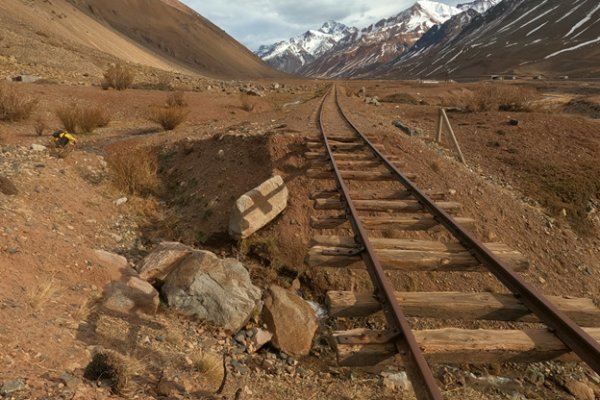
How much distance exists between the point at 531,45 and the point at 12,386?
155 meters

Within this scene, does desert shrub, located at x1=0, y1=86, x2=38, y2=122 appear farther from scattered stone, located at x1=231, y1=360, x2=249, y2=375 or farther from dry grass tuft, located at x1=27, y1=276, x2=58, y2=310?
scattered stone, located at x1=231, y1=360, x2=249, y2=375

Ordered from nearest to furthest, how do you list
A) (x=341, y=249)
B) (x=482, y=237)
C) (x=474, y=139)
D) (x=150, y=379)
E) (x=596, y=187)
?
(x=150, y=379) → (x=341, y=249) → (x=482, y=237) → (x=596, y=187) → (x=474, y=139)

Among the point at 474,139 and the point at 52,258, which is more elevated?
the point at 474,139

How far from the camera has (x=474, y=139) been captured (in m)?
13.9

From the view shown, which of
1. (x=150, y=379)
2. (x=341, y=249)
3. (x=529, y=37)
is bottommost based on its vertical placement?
(x=150, y=379)

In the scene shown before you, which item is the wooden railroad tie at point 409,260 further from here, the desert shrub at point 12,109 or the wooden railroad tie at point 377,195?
the desert shrub at point 12,109

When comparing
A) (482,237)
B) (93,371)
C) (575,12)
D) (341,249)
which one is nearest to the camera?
(93,371)

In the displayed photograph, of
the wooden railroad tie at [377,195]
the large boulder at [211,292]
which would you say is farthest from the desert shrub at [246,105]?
the large boulder at [211,292]

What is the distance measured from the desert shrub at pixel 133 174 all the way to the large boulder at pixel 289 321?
14.4 ft

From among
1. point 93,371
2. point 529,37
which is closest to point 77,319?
point 93,371

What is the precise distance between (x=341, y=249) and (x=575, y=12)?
16957 centimetres

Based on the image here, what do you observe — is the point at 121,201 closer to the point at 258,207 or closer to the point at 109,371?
the point at 258,207

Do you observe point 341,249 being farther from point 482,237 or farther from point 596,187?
point 596,187

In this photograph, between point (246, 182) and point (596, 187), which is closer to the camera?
point (246, 182)
